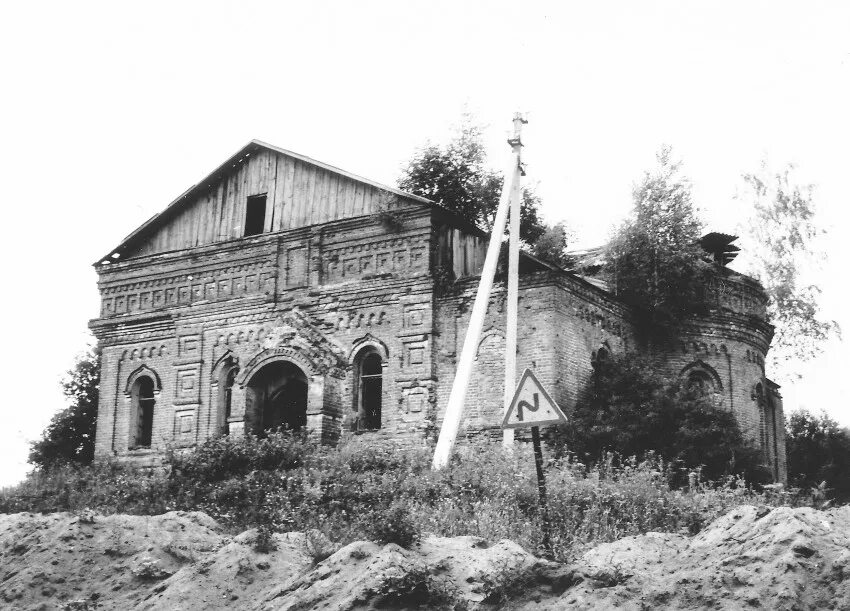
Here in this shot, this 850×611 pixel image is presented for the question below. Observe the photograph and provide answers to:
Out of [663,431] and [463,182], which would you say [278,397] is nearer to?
[463,182]

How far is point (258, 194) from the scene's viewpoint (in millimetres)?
24906

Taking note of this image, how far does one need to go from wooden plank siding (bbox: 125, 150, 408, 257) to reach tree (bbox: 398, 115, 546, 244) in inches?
143

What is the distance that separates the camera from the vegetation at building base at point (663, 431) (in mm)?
19359

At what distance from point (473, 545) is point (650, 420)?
10.6m

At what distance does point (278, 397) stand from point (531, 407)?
13749mm

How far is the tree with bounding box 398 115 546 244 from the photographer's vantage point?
26.7m

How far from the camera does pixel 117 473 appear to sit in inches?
922

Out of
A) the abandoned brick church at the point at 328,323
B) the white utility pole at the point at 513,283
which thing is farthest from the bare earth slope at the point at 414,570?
the abandoned brick church at the point at 328,323

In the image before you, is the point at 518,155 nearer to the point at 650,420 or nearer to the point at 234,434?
the point at 650,420

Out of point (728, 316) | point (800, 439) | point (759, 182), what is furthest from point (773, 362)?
point (728, 316)

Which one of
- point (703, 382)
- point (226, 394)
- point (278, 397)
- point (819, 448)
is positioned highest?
point (703, 382)

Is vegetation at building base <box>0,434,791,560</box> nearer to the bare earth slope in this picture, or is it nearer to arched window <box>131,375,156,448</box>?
the bare earth slope

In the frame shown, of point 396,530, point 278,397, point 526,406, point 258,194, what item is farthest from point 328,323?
point 396,530

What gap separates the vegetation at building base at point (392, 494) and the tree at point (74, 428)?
22.5 feet
